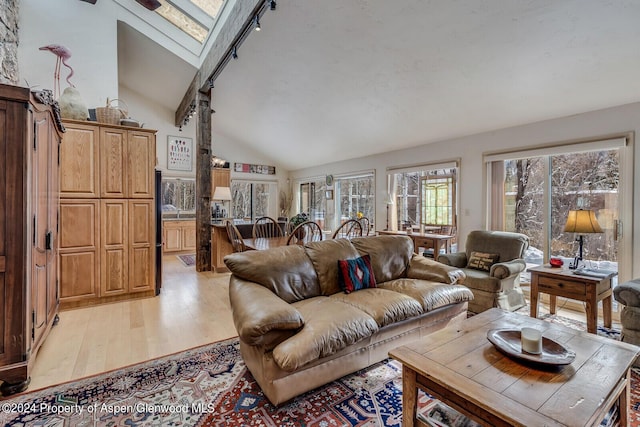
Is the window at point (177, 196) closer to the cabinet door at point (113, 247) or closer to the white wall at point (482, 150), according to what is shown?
the cabinet door at point (113, 247)

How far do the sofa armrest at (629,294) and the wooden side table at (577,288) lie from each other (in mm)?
230

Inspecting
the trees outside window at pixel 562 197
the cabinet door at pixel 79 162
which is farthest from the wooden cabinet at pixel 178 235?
the trees outside window at pixel 562 197

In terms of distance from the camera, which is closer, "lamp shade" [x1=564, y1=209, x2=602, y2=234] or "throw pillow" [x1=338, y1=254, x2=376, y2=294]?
"throw pillow" [x1=338, y1=254, x2=376, y2=294]

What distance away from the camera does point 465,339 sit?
64.6 inches

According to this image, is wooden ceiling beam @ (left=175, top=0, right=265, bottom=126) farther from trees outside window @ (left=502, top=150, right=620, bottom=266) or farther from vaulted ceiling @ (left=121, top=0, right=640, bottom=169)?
trees outside window @ (left=502, top=150, right=620, bottom=266)

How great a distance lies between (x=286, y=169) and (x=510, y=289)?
7.24m

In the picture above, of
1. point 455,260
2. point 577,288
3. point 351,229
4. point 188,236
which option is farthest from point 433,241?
point 188,236

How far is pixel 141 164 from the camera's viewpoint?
3.61 meters

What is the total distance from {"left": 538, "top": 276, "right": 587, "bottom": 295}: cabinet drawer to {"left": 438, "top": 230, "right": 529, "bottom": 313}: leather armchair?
28cm

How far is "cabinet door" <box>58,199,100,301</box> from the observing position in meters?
3.17

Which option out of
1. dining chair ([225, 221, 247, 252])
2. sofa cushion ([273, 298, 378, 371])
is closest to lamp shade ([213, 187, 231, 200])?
dining chair ([225, 221, 247, 252])

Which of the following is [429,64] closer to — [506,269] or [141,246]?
[506,269]

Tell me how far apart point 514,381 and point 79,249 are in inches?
162

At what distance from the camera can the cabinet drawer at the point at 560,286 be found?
262 cm
